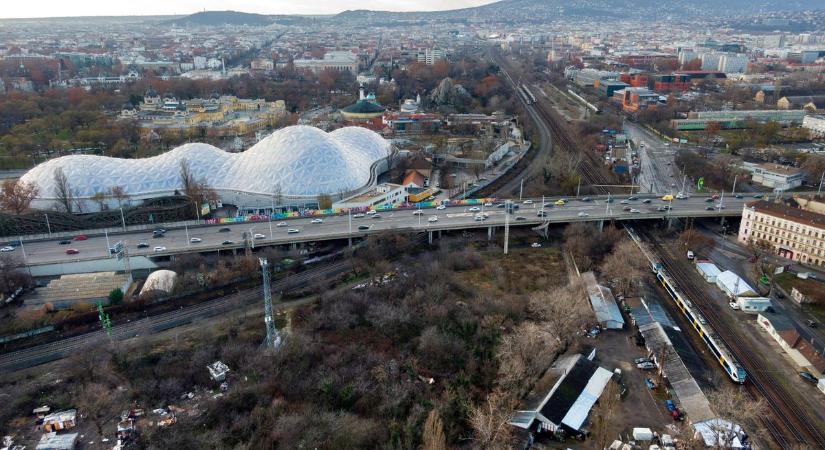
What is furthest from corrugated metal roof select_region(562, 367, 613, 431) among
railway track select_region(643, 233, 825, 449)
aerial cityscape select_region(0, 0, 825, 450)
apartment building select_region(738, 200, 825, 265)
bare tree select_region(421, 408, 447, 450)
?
apartment building select_region(738, 200, 825, 265)

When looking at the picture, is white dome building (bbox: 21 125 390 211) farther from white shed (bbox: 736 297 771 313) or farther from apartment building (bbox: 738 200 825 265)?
apartment building (bbox: 738 200 825 265)

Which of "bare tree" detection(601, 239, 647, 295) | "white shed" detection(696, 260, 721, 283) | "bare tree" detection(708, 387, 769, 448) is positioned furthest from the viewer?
"white shed" detection(696, 260, 721, 283)

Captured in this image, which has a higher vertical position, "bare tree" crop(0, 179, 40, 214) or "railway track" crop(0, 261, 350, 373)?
"bare tree" crop(0, 179, 40, 214)

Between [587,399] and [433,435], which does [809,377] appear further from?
[433,435]

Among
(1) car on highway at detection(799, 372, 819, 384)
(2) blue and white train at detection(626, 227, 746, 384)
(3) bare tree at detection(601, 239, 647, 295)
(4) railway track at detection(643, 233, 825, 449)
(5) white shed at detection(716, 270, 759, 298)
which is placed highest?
(3) bare tree at detection(601, 239, 647, 295)

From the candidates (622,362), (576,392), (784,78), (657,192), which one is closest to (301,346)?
(576,392)

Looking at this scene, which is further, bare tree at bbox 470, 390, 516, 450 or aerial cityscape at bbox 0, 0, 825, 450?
aerial cityscape at bbox 0, 0, 825, 450
